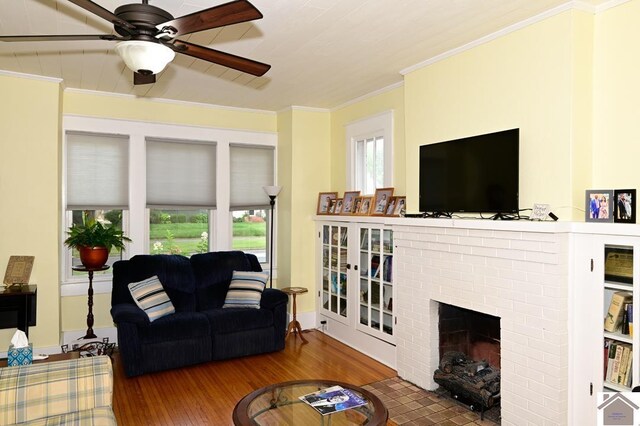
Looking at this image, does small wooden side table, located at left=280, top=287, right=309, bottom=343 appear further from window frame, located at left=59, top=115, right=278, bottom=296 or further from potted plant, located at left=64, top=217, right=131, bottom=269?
potted plant, located at left=64, top=217, right=131, bottom=269

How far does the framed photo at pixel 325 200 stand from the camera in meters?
5.55

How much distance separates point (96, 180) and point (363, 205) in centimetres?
288

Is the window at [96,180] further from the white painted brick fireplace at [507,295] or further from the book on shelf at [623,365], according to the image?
the book on shelf at [623,365]

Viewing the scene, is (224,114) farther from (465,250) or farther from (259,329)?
(465,250)

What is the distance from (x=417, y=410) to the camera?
135 inches

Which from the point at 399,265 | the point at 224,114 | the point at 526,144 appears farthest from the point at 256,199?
the point at 526,144

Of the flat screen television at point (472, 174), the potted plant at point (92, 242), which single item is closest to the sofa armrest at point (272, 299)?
the potted plant at point (92, 242)

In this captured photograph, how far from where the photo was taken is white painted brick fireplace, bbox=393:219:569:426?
278 centimetres

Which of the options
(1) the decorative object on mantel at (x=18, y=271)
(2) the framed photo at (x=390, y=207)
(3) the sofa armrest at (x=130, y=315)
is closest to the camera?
(3) the sofa armrest at (x=130, y=315)

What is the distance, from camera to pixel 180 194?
534 centimetres

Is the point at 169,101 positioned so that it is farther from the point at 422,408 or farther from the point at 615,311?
the point at 615,311

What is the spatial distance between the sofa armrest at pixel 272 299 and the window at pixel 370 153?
1487 millimetres

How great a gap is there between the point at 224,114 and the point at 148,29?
365 centimetres

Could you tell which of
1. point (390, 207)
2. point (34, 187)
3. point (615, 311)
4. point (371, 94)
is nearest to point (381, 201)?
point (390, 207)
